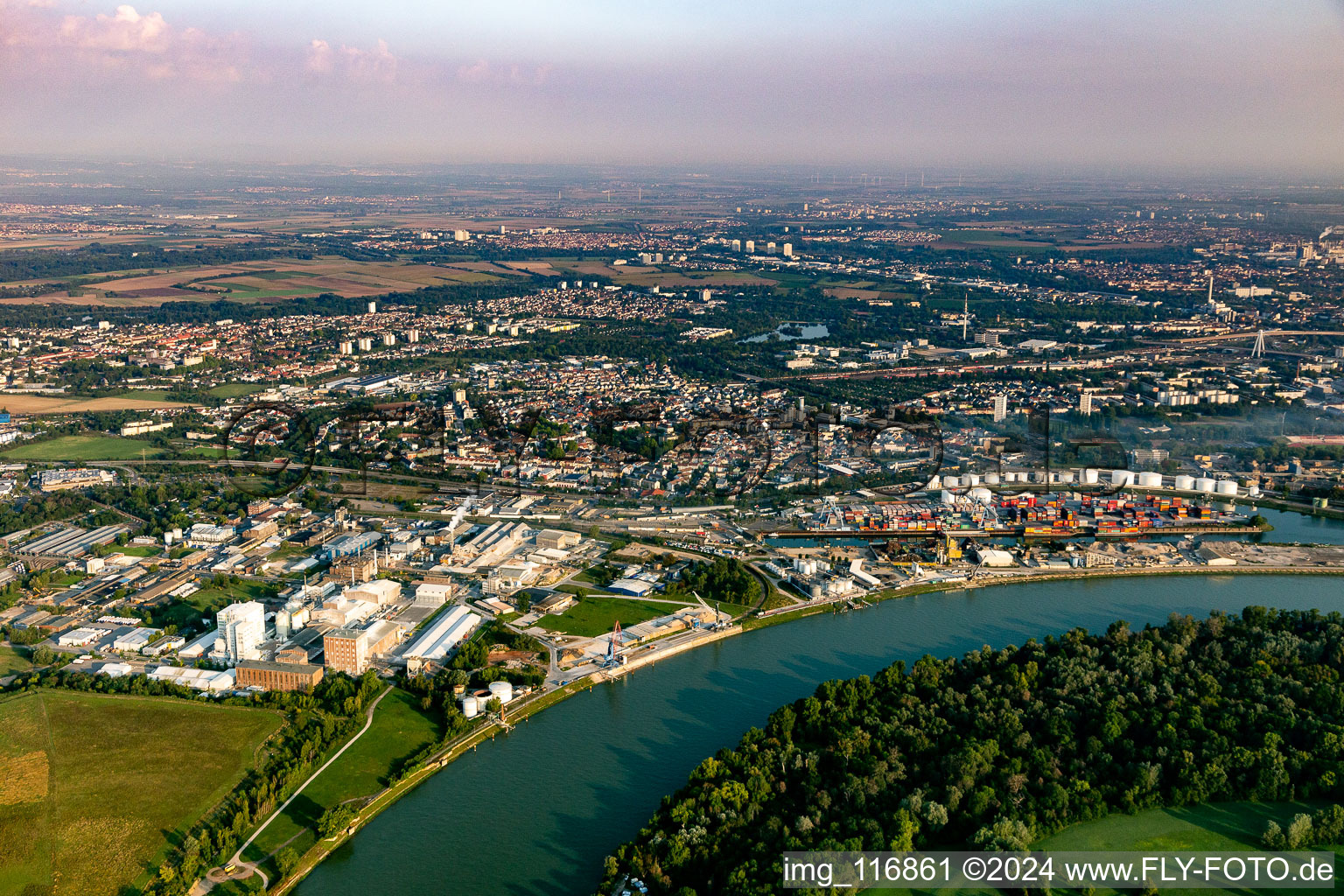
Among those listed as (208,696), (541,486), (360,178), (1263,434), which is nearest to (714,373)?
(541,486)

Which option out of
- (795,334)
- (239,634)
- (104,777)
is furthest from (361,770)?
(795,334)

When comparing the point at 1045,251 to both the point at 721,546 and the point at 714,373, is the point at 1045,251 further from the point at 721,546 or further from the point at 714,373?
the point at 721,546

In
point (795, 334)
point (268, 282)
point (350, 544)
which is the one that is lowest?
point (350, 544)

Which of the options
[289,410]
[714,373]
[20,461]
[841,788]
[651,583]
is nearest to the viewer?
[841,788]

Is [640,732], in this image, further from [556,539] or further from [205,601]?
[205,601]

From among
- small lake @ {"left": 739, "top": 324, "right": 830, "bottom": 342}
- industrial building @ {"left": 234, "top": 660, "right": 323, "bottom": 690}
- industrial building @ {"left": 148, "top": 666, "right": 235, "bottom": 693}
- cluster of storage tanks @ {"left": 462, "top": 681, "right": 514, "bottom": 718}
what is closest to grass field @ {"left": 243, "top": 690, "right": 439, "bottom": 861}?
cluster of storage tanks @ {"left": 462, "top": 681, "right": 514, "bottom": 718}

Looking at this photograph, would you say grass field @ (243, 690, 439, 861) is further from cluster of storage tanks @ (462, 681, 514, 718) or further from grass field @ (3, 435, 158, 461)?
grass field @ (3, 435, 158, 461)
